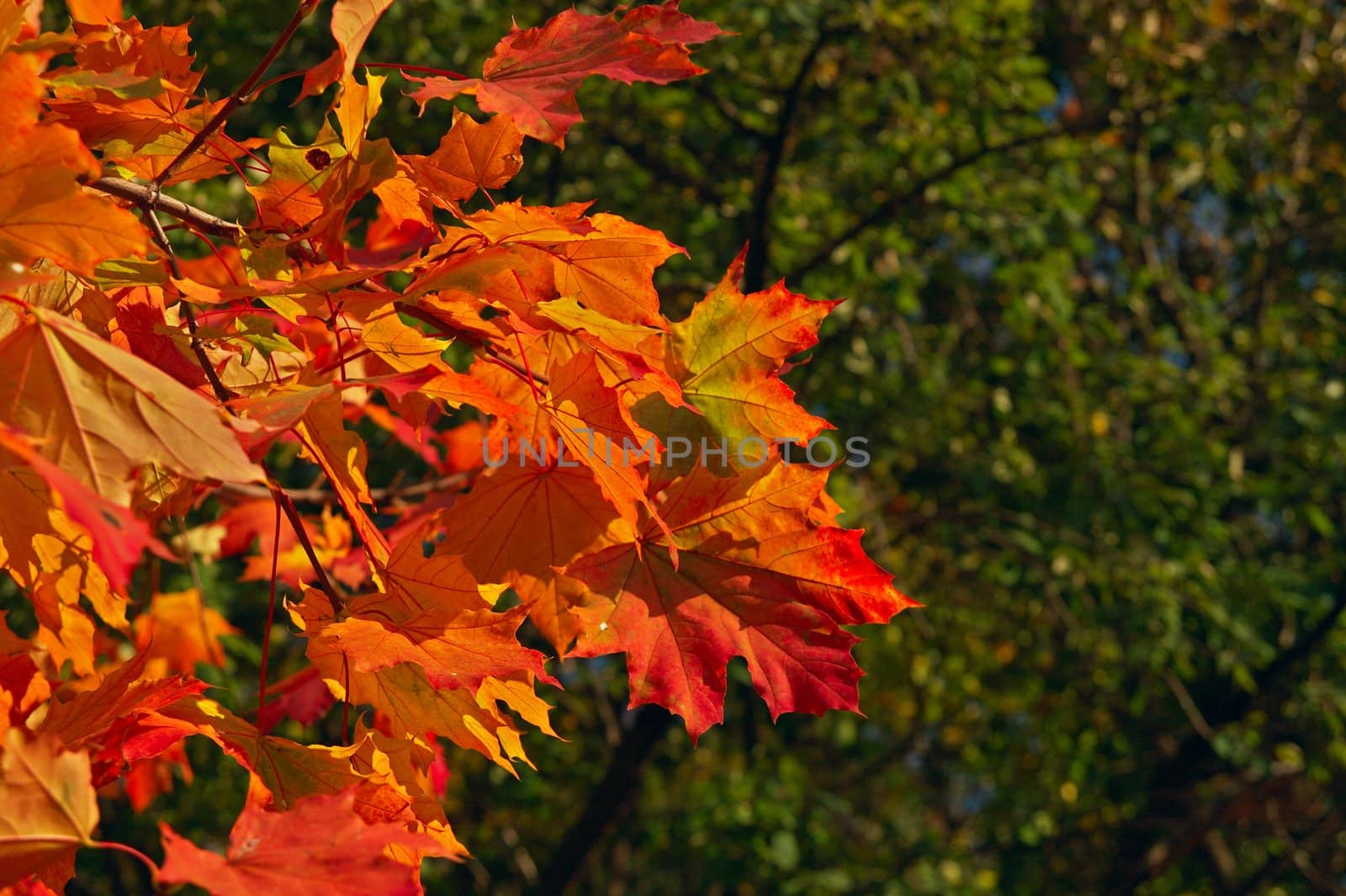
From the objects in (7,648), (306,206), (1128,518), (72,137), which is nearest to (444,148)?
(306,206)

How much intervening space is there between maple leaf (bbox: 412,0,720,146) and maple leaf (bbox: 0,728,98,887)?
47cm

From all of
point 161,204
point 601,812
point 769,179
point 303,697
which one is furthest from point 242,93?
point 601,812

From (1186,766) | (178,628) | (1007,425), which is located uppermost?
(178,628)

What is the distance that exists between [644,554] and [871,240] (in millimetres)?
2317

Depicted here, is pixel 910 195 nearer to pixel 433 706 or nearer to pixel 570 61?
pixel 570 61

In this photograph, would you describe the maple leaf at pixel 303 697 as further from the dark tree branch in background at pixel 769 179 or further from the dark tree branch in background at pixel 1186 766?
the dark tree branch in background at pixel 1186 766

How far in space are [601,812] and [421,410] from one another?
2485 mm

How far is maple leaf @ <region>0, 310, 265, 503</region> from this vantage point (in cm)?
60

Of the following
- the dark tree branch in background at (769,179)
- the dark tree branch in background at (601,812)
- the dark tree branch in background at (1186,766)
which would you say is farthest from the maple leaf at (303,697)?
the dark tree branch in background at (1186,766)

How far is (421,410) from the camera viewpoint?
37.5 inches

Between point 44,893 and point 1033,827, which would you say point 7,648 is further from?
point 1033,827

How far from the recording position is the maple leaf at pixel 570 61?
857 mm

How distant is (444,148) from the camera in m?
0.87

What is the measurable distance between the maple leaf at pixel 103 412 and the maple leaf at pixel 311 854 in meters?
0.17
